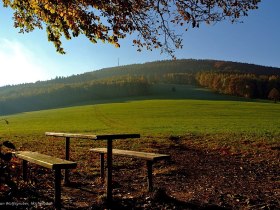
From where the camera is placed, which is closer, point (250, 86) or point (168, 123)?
point (168, 123)

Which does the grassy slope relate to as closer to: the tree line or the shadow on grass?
the shadow on grass

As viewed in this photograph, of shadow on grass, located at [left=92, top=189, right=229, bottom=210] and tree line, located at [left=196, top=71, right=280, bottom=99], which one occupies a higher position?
tree line, located at [left=196, top=71, right=280, bottom=99]

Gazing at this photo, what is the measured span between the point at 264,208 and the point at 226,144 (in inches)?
529

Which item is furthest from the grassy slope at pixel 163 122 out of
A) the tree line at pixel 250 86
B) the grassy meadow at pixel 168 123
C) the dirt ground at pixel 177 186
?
the tree line at pixel 250 86

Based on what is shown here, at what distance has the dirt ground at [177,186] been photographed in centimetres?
717

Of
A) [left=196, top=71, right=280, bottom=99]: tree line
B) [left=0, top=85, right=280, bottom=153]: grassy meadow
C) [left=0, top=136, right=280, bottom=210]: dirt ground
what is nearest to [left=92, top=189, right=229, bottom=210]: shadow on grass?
[left=0, top=136, right=280, bottom=210]: dirt ground

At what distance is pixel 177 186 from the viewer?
9820 mm

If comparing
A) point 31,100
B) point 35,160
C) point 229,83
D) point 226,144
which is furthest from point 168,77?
point 35,160

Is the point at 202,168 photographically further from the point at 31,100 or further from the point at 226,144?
the point at 31,100

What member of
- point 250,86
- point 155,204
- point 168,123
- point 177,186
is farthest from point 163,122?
point 250,86

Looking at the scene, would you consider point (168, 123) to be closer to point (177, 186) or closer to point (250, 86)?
point (177, 186)

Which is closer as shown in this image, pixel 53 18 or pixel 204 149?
pixel 53 18

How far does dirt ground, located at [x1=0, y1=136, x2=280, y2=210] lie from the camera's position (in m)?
7.17

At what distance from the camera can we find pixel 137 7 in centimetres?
953
